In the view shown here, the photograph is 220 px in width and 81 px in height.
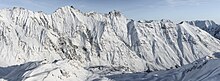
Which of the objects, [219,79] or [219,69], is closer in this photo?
[219,79]

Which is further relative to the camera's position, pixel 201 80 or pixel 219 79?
pixel 201 80
